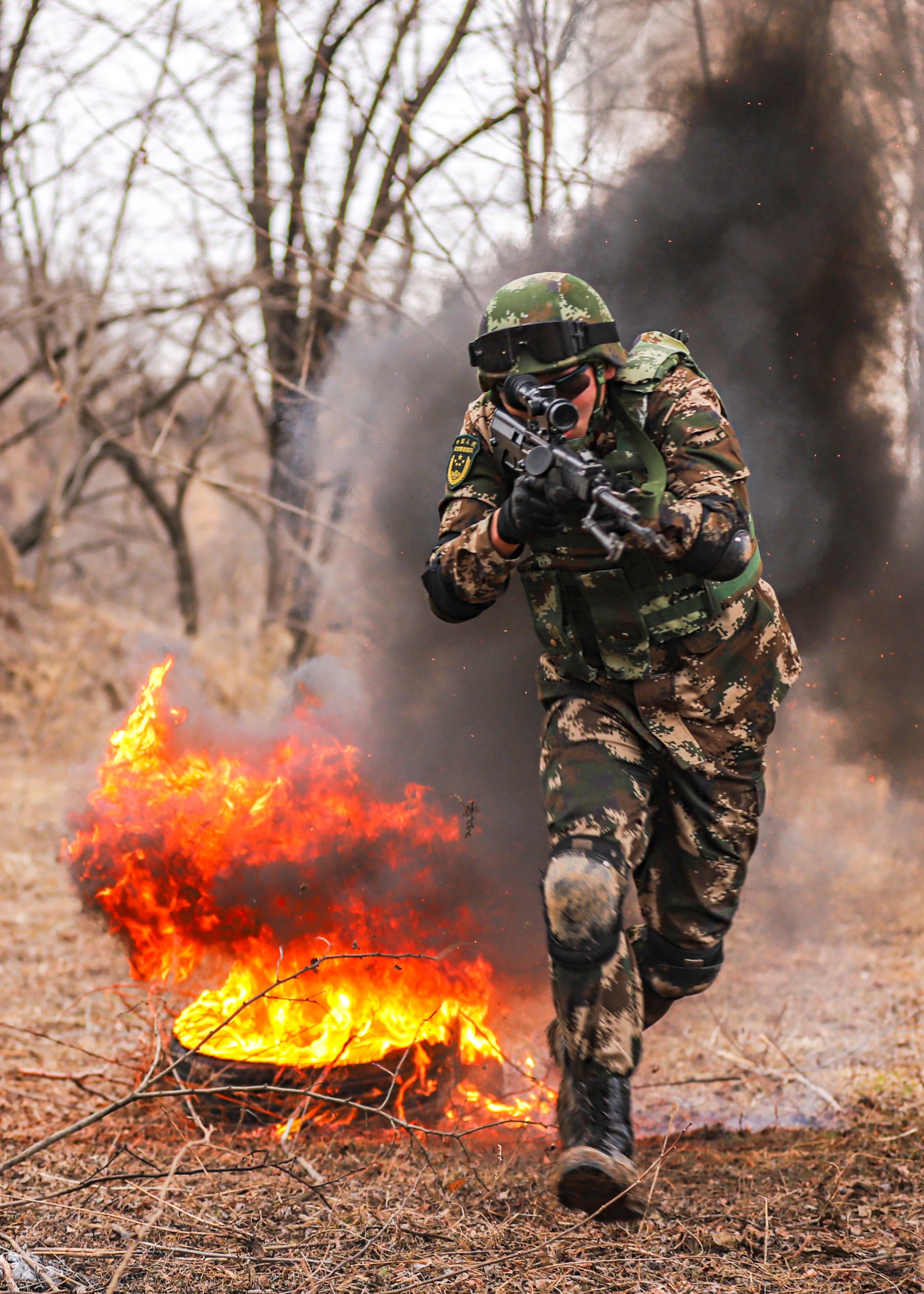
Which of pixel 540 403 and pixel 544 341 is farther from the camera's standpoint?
pixel 544 341

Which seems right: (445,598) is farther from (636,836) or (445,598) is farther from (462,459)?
(636,836)

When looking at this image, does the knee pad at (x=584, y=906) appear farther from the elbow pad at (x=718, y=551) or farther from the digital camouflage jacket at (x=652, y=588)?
the elbow pad at (x=718, y=551)

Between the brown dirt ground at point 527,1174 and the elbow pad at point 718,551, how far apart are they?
5.32ft

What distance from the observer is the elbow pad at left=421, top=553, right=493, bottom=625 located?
9.84 ft

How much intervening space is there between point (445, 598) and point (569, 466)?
1.81ft

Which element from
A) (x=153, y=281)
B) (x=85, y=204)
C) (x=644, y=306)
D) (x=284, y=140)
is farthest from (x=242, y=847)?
(x=85, y=204)

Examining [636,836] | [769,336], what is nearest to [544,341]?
[636,836]

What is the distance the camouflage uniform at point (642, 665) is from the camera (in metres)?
2.81

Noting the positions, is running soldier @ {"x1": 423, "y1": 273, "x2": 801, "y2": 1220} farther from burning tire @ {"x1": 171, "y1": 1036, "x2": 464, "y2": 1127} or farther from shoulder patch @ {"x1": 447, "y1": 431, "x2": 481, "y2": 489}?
burning tire @ {"x1": 171, "y1": 1036, "x2": 464, "y2": 1127}

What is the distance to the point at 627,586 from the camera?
2.96m

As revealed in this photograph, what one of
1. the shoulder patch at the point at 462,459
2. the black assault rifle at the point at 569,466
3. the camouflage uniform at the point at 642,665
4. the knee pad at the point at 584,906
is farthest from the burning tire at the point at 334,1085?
the black assault rifle at the point at 569,466

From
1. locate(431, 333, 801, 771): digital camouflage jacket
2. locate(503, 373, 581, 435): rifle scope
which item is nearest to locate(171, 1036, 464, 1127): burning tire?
locate(431, 333, 801, 771): digital camouflage jacket

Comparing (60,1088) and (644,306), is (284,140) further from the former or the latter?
(60,1088)

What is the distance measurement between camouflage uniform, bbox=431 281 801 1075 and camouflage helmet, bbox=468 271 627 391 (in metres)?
0.14
